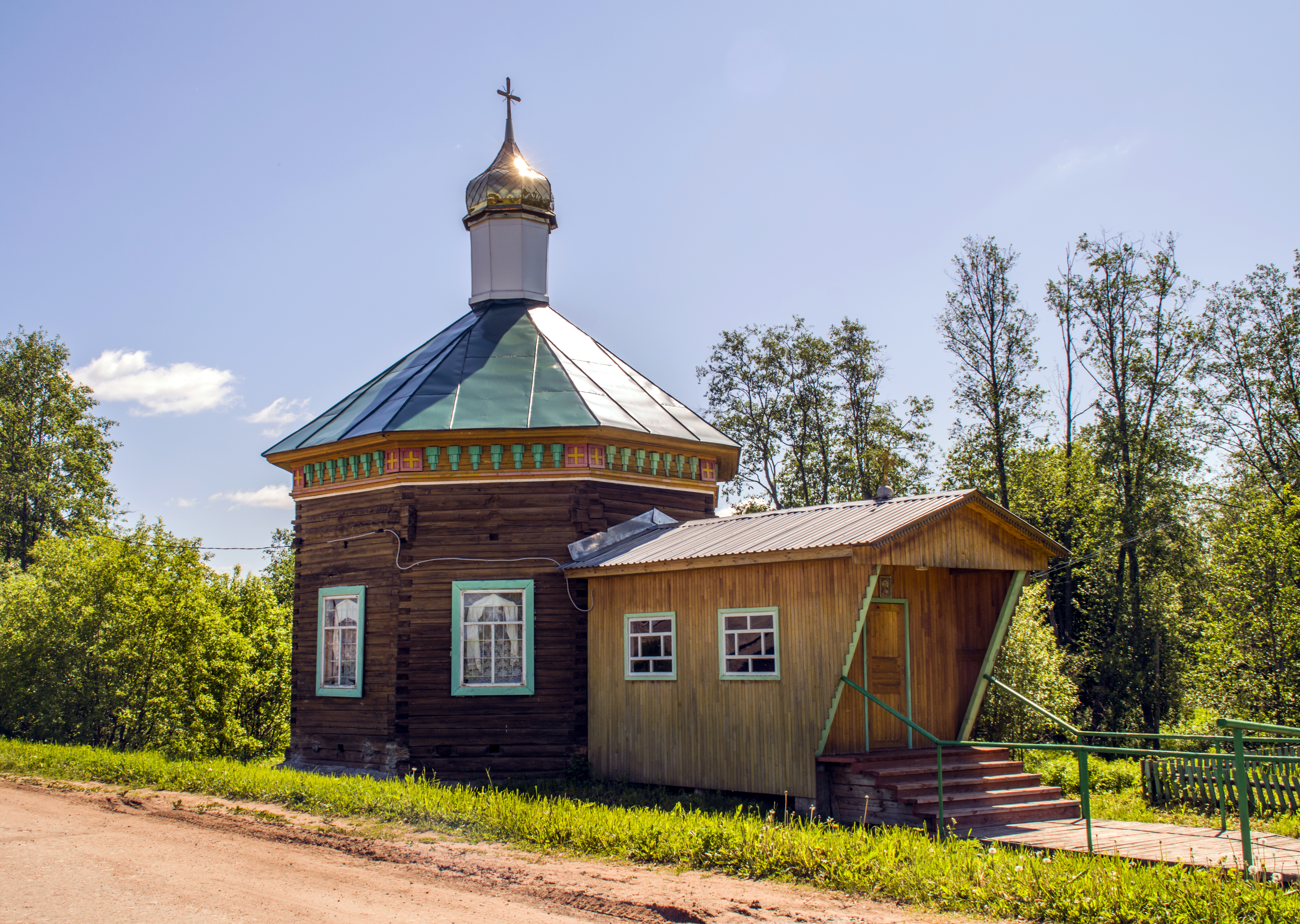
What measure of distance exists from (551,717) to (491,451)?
3.67 meters

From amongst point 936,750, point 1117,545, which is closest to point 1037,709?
point 936,750

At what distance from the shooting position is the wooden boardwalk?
7820 millimetres

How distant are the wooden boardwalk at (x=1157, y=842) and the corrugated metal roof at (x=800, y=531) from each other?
301 cm

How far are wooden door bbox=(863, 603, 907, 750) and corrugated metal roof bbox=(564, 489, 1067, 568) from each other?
1135 mm

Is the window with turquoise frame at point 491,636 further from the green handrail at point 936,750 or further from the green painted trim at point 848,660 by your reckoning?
the green handrail at point 936,750

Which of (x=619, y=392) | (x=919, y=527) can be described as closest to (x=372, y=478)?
(x=619, y=392)

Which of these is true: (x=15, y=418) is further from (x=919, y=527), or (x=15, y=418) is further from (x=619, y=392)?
(x=919, y=527)

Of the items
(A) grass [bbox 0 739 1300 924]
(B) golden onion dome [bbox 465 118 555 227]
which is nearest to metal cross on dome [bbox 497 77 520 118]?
(B) golden onion dome [bbox 465 118 555 227]

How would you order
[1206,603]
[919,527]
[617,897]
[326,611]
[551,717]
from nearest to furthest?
[617,897] → [919,527] → [551,717] → [326,611] → [1206,603]

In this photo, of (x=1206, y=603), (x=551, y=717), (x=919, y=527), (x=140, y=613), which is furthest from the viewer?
(x=1206, y=603)

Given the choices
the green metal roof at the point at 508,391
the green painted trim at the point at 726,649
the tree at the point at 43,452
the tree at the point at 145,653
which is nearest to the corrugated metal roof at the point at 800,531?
the green painted trim at the point at 726,649

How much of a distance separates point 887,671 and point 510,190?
→ 11354mm

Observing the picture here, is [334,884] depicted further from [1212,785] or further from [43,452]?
[43,452]

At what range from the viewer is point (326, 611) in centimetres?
1484
